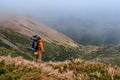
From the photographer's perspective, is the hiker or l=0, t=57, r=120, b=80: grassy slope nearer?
l=0, t=57, r=120, b=80: grassy slope

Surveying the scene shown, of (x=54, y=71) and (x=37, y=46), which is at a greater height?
(x=37, y=46)

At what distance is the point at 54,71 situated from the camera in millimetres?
17469

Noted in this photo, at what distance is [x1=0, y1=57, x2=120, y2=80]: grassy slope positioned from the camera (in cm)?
1509

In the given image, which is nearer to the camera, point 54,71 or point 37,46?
point 54,71

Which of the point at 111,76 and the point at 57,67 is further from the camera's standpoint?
the point at 57,67

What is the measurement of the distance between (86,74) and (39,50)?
9.03m

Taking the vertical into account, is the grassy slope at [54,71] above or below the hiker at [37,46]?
below

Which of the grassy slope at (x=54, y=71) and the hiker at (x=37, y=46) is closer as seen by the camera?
the grassy slope at (x=54, y=71)

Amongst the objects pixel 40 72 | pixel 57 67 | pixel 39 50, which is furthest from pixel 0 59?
pixel 39 50

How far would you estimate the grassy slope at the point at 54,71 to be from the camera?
49.5ft

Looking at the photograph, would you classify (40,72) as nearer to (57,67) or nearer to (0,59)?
(0,59)

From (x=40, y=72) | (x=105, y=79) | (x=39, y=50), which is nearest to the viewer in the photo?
(x=40, y=72)

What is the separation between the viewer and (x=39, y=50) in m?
26.5

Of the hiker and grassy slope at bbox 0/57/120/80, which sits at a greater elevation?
the hiker
